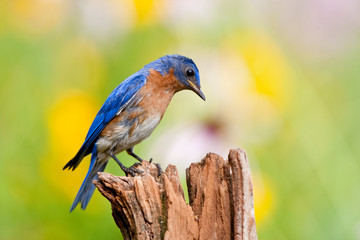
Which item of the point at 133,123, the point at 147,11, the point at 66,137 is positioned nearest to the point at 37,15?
the point at 147,11

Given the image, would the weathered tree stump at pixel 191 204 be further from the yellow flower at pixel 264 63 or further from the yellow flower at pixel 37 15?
the yellow flower at pixel 37 15

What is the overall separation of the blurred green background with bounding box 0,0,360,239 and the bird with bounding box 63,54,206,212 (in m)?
0.90

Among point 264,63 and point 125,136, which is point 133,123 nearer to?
point 125,136

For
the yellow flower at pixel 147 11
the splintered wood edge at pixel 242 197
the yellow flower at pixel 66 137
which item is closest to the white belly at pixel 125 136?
the splintered wood edge at pixel 242 197

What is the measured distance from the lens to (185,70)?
11.7 feet

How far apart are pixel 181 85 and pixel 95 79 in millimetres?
1894

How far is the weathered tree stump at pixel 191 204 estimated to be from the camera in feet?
8.14

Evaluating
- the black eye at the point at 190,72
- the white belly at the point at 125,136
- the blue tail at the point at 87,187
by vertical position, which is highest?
the black eye at the point at 190,72

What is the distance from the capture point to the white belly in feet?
11.4

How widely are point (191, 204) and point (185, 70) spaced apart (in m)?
1.17

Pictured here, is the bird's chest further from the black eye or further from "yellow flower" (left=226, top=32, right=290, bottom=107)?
"yellow flower" (left=226, top=32, right=290, bottom=107)

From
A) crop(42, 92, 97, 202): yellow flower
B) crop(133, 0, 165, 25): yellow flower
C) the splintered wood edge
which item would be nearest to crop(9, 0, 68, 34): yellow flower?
crop(133, 0, 165, 25): yellow flower

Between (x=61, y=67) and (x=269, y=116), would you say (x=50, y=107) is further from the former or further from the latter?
(x=269, y=116)

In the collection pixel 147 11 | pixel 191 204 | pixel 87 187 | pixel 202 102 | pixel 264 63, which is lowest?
pixel 191 204
